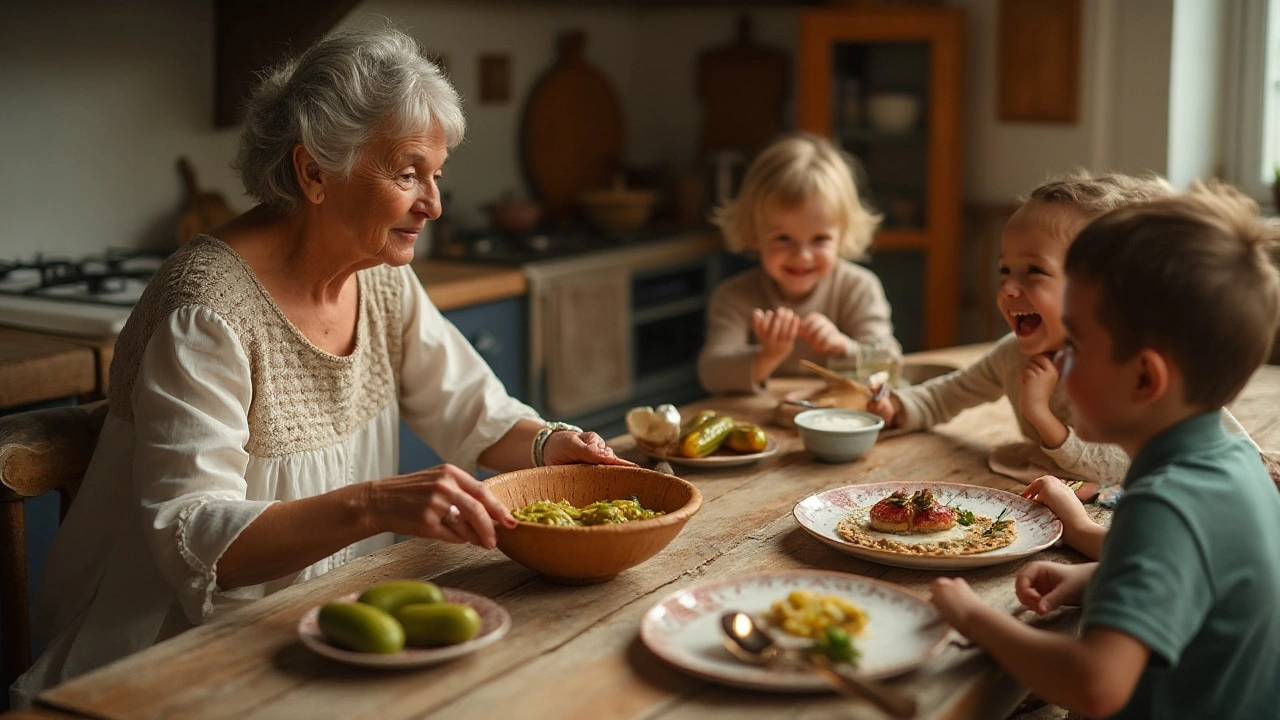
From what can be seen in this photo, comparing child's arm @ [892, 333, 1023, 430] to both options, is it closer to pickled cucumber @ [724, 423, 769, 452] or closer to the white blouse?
pickled cucumber @ [724, 423, 769, 452]

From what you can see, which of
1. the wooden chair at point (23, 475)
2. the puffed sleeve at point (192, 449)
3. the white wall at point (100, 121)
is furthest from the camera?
the white wall at point (100, 121)

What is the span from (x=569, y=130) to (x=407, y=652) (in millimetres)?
3550

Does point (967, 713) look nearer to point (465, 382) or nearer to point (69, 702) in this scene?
point (69, 702)

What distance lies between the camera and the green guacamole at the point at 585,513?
138 centimetres

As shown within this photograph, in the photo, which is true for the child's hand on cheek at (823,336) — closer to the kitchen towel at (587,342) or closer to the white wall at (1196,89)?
the kitchen towel at (587,342)

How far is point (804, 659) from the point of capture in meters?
1.14

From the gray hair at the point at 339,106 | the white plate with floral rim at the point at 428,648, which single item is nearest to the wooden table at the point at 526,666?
the white plate with floral rim at the point at 428,648

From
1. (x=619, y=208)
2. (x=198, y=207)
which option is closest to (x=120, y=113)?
(x=198, y=207)

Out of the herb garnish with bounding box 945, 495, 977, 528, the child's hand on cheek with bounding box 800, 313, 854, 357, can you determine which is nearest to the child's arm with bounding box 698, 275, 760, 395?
the child's hand on cheek with bounding box 800, 313, 854, 357

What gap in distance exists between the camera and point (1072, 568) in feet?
4.33

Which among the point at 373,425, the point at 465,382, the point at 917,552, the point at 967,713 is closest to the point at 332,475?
the point at 373,425

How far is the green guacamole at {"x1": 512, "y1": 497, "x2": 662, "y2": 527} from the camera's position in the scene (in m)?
1.38

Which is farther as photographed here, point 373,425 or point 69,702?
point 373,425

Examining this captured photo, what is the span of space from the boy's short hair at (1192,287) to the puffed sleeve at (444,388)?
3.44ft
